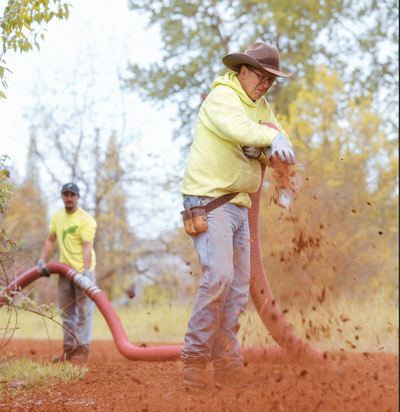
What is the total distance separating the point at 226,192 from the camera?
318 cm

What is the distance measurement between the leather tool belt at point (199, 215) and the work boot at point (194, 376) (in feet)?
2.74

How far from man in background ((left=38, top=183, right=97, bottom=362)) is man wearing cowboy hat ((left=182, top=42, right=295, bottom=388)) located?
2.77 m

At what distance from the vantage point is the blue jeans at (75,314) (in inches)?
217

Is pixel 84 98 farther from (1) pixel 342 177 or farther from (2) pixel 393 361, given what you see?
(2) pixel 393 361

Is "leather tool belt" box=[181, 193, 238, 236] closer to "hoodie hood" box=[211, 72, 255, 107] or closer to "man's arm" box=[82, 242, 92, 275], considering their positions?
"hoodie hood" box=[211, 72, 255, 107]

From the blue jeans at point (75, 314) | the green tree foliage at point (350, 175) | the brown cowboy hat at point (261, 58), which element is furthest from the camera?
the green tree foliage at point (350, 175)

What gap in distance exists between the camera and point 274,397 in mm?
2584

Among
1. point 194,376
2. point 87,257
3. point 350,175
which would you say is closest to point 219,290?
point 194,376

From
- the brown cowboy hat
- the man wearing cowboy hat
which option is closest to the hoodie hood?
the man wearing cowboy hat

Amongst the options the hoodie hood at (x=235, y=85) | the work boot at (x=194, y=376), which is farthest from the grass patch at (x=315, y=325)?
the hoodie hood at (x=235, y=85)

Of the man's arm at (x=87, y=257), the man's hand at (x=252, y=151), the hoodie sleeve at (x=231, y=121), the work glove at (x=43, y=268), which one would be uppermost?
the hoodie sleeve at (x=231, y=121)

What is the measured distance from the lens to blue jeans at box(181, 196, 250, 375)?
2.99 meters

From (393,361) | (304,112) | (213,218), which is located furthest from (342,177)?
(213,218)

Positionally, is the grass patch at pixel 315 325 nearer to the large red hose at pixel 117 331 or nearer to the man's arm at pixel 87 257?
the large red hose at pixel 117 331
